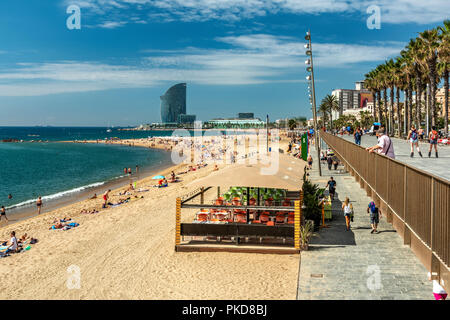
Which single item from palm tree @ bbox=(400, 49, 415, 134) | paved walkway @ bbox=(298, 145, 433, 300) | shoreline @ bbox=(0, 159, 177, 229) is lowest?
shoreline @ bbox=(0, 159, 177, 229)

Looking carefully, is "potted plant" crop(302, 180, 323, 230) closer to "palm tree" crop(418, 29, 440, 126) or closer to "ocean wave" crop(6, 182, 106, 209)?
"ocean wave" crop(6, 182, 106, 209)

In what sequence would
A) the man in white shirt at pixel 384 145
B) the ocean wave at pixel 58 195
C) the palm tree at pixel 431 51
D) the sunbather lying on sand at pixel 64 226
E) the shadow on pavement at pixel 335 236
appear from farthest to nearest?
the palm tree at pixel 431 51 < the ocean wave at pixel 58 195 < the sunbather lying on sand at pixel 64 226 < the man in white shirt at pixel 384 145 < the shadow on pavement at pixel 335 236

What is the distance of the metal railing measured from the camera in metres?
6.29

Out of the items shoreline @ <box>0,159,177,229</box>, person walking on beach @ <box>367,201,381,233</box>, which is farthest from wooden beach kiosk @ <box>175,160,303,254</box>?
shoreline @ <box>0,159,177,229</box>

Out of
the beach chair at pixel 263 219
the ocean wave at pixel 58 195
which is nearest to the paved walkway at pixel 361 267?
the beach chair at pixel 263 219

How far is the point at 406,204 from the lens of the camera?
28.9 feet

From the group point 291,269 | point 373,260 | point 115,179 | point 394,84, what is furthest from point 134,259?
point 394,84

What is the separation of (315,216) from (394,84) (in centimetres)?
5048

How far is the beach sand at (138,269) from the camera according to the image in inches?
357

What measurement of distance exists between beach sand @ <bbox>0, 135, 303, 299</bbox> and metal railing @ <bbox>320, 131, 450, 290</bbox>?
2.63 metres

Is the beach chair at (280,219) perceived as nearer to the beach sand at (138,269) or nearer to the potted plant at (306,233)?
the potted plant at (306,233)

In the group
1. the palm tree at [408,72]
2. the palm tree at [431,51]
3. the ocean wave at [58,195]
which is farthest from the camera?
the palm tree at [408,72]

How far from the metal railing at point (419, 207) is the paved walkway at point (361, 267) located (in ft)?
1.20
